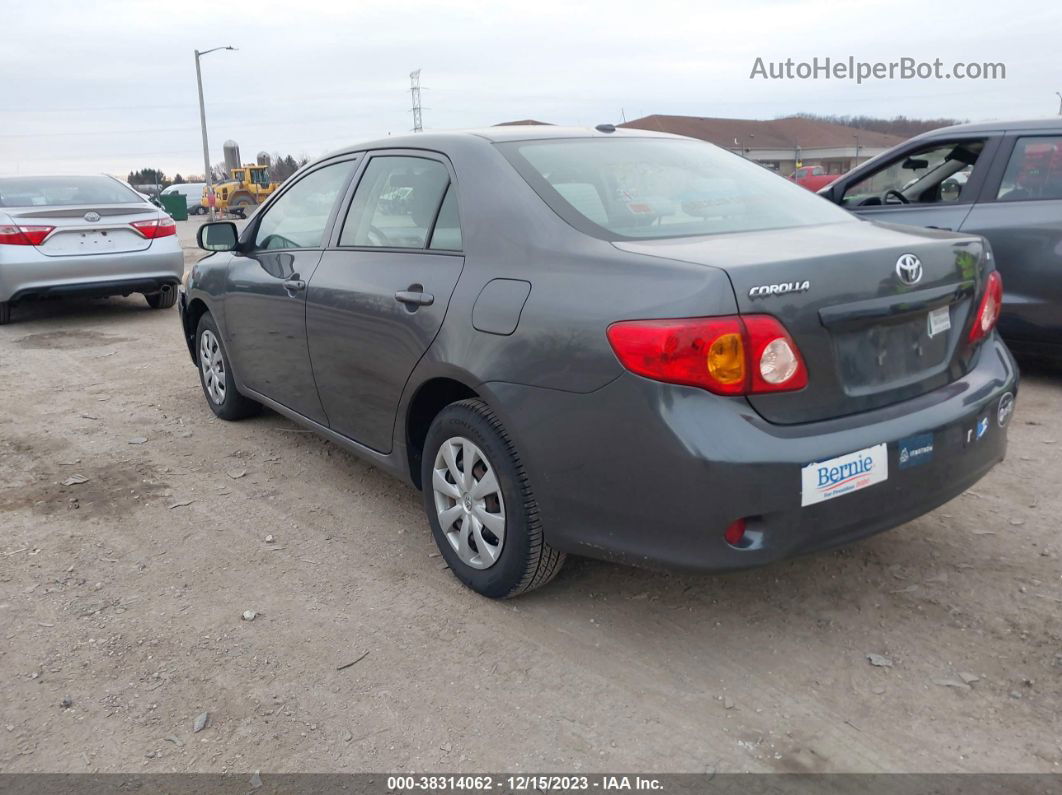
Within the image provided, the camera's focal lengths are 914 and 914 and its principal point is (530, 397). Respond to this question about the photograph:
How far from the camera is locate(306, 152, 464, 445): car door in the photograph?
3309mm

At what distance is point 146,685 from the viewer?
2.82 m

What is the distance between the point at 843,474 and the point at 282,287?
9.08ft

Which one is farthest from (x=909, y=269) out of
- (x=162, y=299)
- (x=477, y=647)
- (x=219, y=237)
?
(x=162, y=299)

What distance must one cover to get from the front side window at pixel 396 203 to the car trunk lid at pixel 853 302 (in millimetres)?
993

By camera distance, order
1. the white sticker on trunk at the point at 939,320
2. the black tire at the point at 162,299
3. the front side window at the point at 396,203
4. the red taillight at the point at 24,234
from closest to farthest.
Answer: the white sticker on trunk at the point at 939,320, the front side window at the point at 396,203, the red taillight at the point at 24,234, the black tire at the point at 162,299

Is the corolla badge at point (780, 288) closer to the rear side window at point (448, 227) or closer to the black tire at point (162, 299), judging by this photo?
the rear side window at point (448, 227)

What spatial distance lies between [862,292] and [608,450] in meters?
0.85

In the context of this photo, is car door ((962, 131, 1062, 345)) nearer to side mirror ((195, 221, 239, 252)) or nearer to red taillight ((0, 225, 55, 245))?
side mirror ((195, 221, 239, 252))

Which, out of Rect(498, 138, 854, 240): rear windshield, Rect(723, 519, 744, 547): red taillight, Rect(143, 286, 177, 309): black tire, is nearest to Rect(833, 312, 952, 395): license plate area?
Rect(723, 519, 744, 547): red taillight

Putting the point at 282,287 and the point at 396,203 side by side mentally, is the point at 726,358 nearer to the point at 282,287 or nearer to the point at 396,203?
the point at 396,203

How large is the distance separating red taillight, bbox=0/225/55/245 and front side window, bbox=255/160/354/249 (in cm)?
518

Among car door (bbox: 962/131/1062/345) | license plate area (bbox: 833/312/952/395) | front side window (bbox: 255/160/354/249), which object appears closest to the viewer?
license plate area (bbox: 833/312/952/395)

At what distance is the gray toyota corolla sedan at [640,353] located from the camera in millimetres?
2473

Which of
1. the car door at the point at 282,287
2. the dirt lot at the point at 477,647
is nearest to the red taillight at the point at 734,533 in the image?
the dirt lot at the point at 477,647
